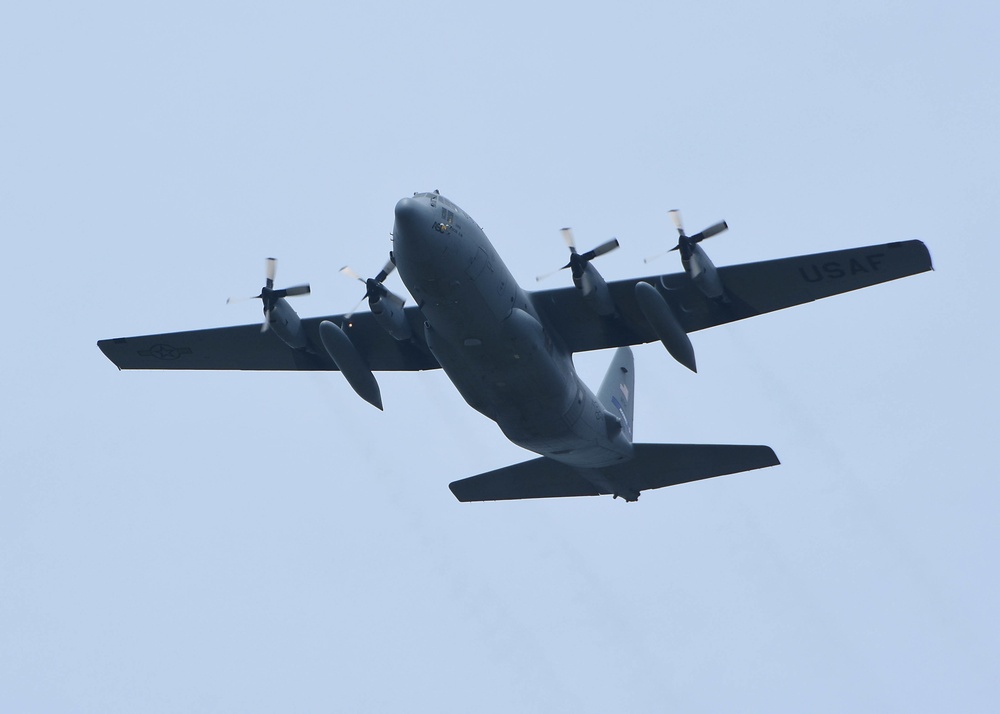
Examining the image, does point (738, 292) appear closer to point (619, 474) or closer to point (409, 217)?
point (619, 474)

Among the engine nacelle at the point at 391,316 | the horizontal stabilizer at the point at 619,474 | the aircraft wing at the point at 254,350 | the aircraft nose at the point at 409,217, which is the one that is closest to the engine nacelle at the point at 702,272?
the horizontal stabilizer at the point at 619,474

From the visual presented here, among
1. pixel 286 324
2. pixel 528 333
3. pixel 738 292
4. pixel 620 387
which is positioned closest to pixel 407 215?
pixel 528 333

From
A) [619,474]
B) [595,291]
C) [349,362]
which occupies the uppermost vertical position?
[595,291]

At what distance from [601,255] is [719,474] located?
6982mm

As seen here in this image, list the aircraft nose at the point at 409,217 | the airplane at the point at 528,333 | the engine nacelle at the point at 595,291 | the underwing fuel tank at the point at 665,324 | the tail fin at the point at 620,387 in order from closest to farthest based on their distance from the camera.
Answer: the aircraft nose at the point at 409,217 < the airplane at the point at 528,333 < the underwing fuel tank at the point at 665,324 < the engine nacelle at the point at 595,291 < the tail fin at the point at 620,387

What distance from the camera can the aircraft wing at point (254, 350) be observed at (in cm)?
3481

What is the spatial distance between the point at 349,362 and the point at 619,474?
8314 millimetres

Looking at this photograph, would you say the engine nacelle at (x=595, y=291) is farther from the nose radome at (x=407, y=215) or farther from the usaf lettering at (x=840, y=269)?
the nose radome at (x=407, y=215)

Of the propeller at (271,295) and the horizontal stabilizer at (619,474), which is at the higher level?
the propeller at (271,295)

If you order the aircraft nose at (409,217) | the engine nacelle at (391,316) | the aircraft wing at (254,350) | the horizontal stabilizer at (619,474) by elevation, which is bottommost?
the horizontal stabilizer at (619,474)

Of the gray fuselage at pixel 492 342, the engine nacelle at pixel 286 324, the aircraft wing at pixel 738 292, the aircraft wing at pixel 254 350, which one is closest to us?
the gray fuselage at pixel 492 342

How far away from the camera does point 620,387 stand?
1580 inches

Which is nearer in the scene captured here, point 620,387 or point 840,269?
point 840,269

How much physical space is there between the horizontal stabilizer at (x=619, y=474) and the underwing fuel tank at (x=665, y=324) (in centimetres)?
387
